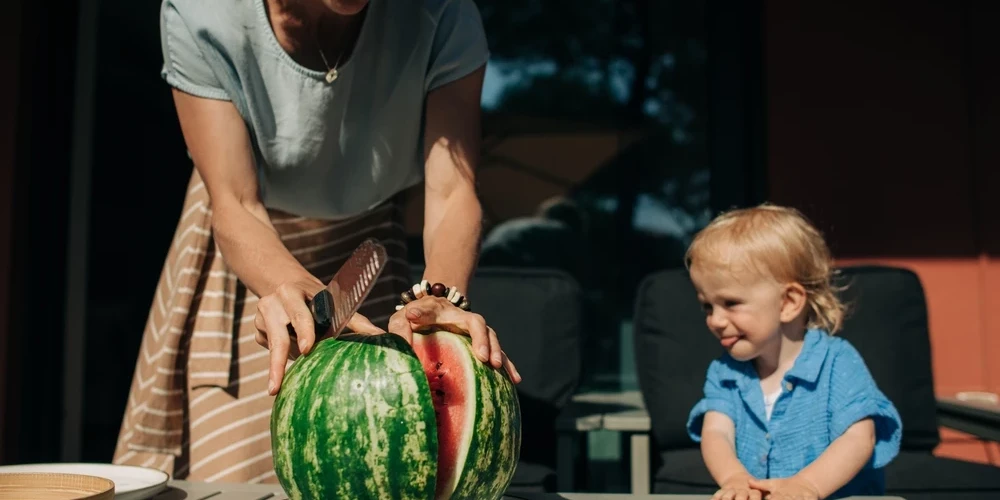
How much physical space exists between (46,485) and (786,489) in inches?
47.5

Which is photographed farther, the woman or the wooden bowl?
the woman

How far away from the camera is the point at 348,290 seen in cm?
106

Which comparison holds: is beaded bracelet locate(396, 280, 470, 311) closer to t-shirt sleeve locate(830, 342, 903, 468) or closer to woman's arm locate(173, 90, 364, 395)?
woman's arm locate(173, 90, 364, 395)

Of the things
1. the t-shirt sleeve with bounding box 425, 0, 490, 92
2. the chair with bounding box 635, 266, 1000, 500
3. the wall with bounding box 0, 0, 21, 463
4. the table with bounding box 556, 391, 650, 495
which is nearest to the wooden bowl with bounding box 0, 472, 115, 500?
the t-shirt sleeve with bounding box 425, 0, 490, 92

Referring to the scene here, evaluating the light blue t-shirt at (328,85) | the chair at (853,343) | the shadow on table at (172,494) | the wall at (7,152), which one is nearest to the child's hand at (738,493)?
the shadow on table at (172,494)

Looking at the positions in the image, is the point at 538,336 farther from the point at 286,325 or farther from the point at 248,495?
the point at 286,325

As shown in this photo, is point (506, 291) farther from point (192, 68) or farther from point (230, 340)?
point (192, 68)

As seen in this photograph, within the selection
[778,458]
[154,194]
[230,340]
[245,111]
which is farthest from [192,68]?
[154,194]

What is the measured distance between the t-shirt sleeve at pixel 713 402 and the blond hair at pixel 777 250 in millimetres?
269

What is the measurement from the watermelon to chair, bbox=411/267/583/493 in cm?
219

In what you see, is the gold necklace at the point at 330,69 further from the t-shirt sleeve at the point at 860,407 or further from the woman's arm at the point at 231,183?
the t-shirt sleeve at the point at 860,407

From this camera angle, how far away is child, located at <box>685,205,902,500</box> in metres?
2.13

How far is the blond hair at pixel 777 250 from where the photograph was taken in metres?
2.28

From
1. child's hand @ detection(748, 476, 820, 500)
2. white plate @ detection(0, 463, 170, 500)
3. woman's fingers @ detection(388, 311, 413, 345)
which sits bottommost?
child's hand @ detection(748, 476, 820, 500)
